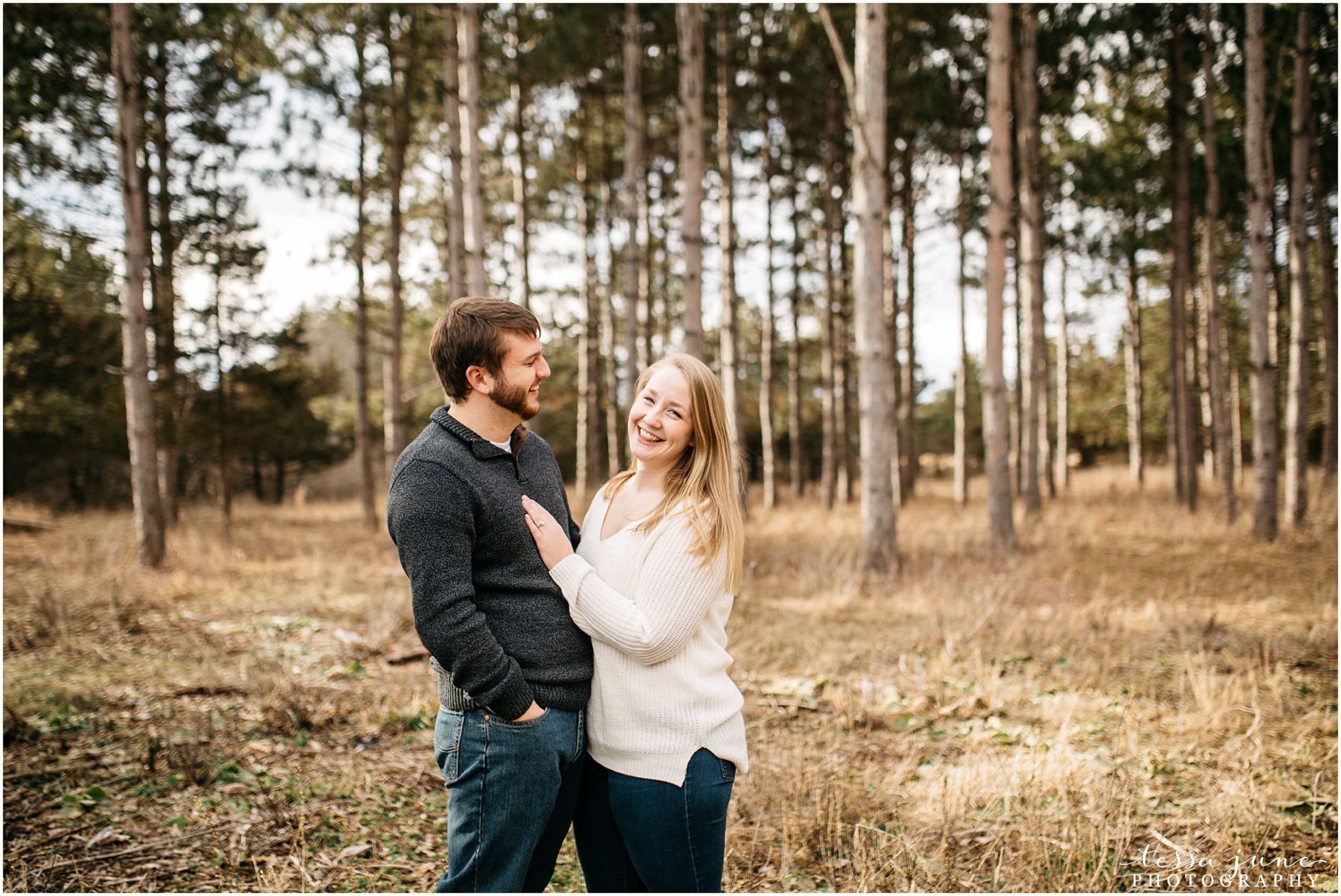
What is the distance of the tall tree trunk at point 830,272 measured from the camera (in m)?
14.5

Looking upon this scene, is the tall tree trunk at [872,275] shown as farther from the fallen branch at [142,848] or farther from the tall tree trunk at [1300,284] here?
the tall tree trunk at [1300,284]

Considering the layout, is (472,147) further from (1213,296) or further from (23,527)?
(1213,296)

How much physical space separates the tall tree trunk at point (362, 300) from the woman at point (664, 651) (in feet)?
41.6

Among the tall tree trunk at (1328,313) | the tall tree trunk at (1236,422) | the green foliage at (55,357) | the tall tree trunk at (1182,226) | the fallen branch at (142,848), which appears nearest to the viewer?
the fallen branch at (142,848)

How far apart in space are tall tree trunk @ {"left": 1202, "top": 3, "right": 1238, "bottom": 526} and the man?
40.6ft

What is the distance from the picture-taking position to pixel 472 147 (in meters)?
8.01

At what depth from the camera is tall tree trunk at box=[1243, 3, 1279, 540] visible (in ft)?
30.1

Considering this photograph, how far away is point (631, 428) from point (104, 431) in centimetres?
1984

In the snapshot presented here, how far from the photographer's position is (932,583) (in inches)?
289

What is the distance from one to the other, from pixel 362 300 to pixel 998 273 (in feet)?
35.6

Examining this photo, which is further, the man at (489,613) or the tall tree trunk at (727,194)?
the tall tree trunk at (727,194)

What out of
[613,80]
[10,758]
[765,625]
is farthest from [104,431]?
[765,625]

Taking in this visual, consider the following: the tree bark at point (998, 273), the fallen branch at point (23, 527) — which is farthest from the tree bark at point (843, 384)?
the fallen branch at point (23, 527)

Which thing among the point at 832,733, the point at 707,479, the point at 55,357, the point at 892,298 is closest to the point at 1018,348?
the point at 892,298
